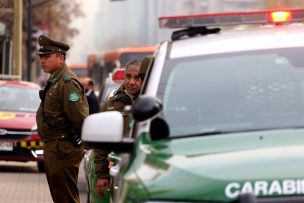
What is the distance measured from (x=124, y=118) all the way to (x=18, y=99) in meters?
11.7

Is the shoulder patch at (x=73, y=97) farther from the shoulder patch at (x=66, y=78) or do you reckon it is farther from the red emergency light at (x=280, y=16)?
the red emergency light at (x=280, y=16)

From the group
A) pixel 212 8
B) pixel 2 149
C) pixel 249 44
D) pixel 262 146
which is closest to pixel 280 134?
pixel 262 146

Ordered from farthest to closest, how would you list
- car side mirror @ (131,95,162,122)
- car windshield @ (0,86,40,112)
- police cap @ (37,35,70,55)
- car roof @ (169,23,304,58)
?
car windshield @ (0,86,40,112) → police cap @ (37,35,70,55) → car roof @ (169,23,304,58) → car side mirror @ (131,95,162,122)

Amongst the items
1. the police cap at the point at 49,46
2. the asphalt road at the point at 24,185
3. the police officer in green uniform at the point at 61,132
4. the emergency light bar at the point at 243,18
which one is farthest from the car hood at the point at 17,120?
the emergency light bar at the point at 243,18

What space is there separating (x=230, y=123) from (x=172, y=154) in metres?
0.54

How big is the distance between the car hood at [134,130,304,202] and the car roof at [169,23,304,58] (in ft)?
2.84

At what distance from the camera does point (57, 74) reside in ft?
28.7

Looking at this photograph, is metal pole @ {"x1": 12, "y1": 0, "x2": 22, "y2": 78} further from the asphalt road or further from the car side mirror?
the car side mirror

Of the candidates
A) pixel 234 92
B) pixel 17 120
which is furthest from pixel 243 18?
pixel 17 120

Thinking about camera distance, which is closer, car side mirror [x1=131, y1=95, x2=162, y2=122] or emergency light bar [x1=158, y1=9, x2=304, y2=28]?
car side mirror [x1=131, y1=95, x2=162, y2=122]

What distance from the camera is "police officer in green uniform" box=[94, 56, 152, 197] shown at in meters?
7.65

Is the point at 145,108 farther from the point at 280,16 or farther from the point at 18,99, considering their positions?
the point at 18,99

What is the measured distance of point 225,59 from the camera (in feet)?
18.2

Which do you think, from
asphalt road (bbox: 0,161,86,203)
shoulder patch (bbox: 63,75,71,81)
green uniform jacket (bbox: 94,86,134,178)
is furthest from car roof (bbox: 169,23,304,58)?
asphalt road (bbox: 0,161,86,203)
